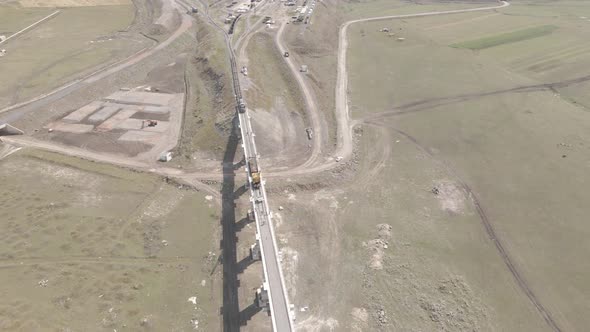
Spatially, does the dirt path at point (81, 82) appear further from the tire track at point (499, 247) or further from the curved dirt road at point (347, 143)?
the tire track at point (499, 247)

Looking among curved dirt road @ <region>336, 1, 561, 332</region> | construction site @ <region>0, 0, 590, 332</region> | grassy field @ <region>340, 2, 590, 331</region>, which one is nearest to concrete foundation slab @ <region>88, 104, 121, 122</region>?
construction site @ <region>0, 0, 590, 332</region>

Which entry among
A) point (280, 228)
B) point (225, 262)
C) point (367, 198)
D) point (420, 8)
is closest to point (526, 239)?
point (367, 198)

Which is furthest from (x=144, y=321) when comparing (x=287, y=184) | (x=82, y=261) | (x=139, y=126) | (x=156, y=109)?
(x=156, y=109)

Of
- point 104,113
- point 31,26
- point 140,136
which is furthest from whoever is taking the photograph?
point 31,26

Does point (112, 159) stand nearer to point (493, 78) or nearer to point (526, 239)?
point (526, 239)

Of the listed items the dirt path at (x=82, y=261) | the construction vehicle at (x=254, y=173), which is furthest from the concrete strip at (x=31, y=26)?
the construction vehicle at (x=254, y=173)

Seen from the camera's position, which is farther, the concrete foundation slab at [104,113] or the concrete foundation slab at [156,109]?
the concrete foundation slab at [156,109]

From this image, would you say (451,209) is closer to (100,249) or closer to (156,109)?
(100,249)
